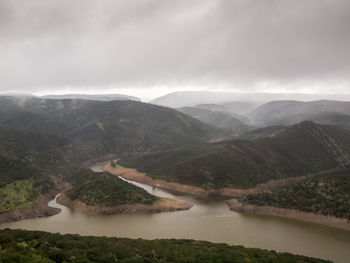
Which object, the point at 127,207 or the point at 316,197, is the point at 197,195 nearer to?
the point at 127,207

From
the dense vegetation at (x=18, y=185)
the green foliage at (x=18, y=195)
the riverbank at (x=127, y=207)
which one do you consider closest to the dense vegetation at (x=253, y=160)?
the riverbank at (x=127, y=207)

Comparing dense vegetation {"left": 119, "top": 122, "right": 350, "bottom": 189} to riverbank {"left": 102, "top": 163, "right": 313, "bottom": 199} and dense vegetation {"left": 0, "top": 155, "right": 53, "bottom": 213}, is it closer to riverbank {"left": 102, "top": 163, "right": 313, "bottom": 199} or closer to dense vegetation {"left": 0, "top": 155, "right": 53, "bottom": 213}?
riverbank {"left": 102, "top": 163, "right": 313, "bottom": 199}

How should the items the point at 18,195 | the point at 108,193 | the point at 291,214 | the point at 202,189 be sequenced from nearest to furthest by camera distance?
1. the point at 291,214
2. the point at 18,195
3. the point at 108,193
4. the point at 202,189

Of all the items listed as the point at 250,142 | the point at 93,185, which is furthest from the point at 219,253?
the point at 250,142

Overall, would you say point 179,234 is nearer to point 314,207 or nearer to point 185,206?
point 185,206

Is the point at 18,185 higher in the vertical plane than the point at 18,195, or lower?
higher

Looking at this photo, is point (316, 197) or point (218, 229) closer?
point (218, 229)

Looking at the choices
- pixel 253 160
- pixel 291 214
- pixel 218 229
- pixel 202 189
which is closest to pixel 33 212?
pixel 218 229
